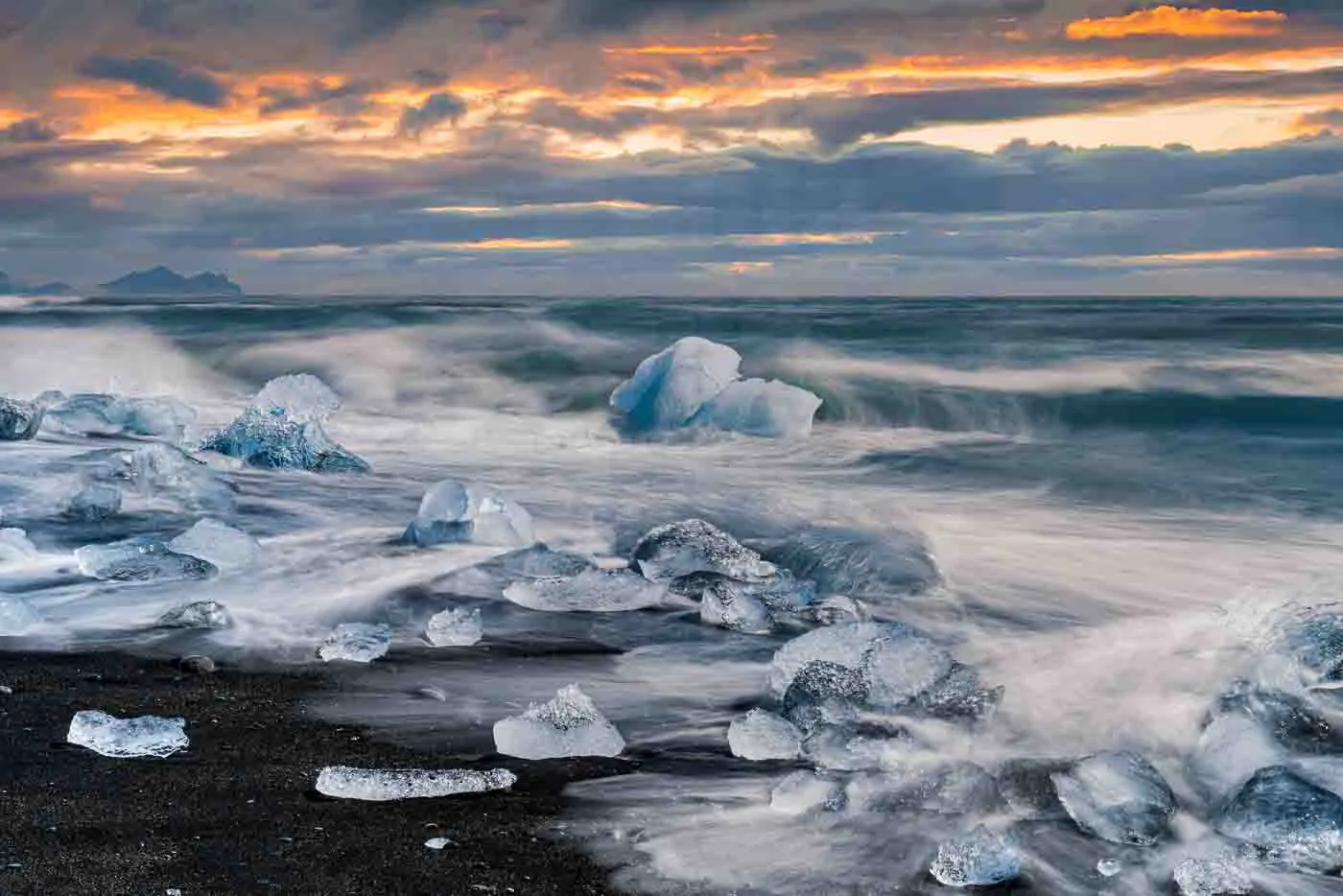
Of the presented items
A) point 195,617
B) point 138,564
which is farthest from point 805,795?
point 138,564

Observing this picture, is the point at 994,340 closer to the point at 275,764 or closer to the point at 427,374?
the point at 427,374

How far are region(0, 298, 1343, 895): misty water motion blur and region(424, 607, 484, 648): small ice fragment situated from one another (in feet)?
0.22

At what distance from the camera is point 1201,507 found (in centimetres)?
960

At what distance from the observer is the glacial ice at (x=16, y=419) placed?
31.5ft

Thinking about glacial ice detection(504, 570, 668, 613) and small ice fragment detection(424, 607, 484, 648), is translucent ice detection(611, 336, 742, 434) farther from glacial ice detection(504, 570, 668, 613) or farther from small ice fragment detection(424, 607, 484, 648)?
small ice fragment detection(424, 607, 484, 648)

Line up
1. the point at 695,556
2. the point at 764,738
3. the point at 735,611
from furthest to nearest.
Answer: the point at 695,556, the point at 735,611, the point at 764,738

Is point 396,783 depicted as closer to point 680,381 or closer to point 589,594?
point 589,594

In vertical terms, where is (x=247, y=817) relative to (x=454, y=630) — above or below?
above

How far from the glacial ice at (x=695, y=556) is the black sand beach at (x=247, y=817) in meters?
2.18

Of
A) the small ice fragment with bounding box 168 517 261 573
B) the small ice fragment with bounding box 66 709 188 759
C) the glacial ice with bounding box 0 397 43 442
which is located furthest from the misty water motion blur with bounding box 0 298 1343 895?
the small ice fragment with bounding box 66 709 188 759

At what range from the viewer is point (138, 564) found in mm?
5801

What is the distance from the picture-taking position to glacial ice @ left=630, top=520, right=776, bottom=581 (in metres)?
6.07

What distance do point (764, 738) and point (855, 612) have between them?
1800 millimetres

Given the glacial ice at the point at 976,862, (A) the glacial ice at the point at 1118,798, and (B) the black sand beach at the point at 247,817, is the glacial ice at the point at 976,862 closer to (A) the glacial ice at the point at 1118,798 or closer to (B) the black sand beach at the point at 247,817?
(A) the glacial ice at the point at 1118,798
